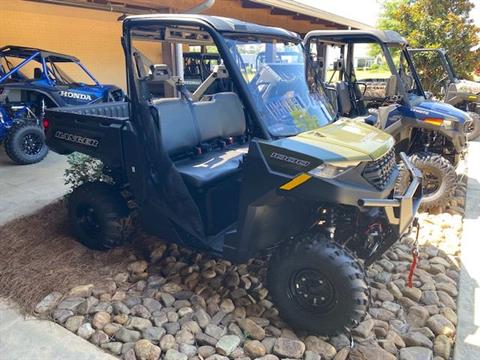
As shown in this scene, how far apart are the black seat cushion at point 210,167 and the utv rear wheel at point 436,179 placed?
231 centimetres

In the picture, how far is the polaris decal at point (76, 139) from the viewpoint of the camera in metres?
3.23

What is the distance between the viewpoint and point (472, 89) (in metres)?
8.95

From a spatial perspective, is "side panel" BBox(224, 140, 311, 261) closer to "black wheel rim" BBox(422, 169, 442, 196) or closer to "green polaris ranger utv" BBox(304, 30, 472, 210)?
"green polaris ranger utv" BBox(304, 30, 472, 210)

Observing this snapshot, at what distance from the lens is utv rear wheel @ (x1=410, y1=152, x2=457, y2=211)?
4.53 meters

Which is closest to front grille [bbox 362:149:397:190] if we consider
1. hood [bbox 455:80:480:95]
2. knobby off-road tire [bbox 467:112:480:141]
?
knobby off-road tire [bbox 467:112:480:141]

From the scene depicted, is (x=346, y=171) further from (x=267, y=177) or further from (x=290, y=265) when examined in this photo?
(x=290, y=265)

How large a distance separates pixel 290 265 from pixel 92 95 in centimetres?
558

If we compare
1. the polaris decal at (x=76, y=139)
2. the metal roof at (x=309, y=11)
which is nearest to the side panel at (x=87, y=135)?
the polaris decal at (x=76, y=139)

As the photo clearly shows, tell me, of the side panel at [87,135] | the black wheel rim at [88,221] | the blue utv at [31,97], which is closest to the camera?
the side panel at [87,135]

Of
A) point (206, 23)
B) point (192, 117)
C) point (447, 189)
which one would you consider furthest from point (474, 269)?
point (206, 23)

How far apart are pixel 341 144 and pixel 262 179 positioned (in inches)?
20.7

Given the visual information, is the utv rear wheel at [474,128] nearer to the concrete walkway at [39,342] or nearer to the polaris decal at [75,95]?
the polaris decal at [75,95]

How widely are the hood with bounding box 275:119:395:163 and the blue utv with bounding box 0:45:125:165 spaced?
476 centimetres

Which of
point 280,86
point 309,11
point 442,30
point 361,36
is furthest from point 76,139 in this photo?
point 442,30
